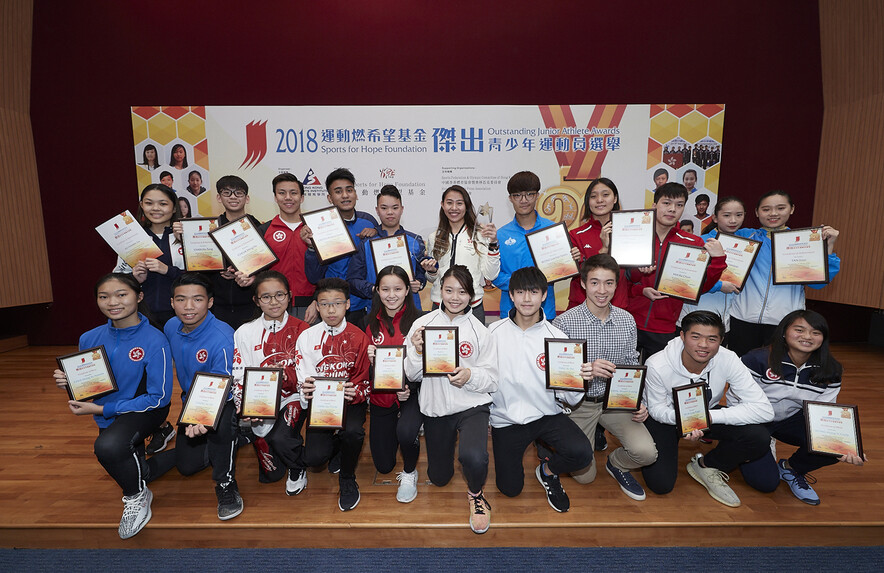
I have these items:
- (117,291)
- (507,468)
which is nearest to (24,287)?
(117,291)

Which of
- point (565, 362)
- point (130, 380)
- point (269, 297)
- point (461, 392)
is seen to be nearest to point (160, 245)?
point (130, 380)

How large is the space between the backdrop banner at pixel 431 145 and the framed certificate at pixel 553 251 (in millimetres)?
2421

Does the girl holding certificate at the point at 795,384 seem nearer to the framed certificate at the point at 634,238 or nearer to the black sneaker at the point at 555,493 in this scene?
the framed certificate at the point at 634,238

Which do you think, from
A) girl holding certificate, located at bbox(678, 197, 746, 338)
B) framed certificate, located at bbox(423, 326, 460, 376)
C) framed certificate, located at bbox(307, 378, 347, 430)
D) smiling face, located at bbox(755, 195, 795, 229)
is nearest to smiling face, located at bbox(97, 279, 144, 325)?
framed certificate, located at bbox(307, 378, 347, 430)

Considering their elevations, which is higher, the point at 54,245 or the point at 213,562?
the point at 54,245

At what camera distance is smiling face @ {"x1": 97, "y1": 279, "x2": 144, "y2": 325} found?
2.38 meters

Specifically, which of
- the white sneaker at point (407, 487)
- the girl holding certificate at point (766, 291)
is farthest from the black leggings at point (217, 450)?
the girl holding certificate at point (766, 291)

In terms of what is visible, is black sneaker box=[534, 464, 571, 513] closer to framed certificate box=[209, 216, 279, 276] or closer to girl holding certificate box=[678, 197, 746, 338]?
girl holding certificate box=[678, 197, 746, 338]

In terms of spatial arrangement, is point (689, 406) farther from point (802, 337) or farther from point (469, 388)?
point (469, 388)

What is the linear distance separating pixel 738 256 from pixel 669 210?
55 cm

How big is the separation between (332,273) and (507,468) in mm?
1826

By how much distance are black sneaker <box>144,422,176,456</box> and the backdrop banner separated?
2803 mm

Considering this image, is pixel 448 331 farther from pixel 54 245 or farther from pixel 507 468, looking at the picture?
pixel 54 245

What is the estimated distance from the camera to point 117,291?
2.39 meters
